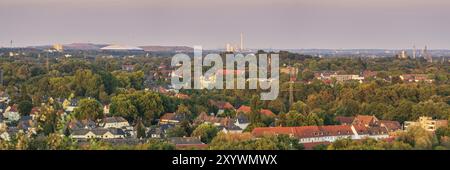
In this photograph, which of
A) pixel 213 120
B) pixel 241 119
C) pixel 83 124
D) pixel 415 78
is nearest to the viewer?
pixel 83 124

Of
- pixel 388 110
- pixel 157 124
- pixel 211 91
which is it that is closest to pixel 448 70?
pixel 211 91

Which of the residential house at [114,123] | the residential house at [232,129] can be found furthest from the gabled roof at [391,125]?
the residential house at [114,123]

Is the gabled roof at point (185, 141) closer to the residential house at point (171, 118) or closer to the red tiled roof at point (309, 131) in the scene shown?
the red tiled roof at point (309, 131)

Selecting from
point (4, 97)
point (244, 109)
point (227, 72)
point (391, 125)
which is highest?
point (227, 72)

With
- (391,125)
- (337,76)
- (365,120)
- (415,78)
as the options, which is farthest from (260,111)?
(337,76)

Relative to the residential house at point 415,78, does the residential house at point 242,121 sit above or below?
below

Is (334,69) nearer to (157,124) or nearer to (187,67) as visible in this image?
(187,67)

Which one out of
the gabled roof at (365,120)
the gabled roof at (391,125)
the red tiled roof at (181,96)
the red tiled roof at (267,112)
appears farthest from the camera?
the red tiled roof at (181,96)

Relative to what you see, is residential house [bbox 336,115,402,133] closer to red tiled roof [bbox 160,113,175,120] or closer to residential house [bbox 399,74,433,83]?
red tiled roof [bbox 160,113,175,120]

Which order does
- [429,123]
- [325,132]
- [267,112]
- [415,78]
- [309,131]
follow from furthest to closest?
[415,78]
[267,112]
[429,123]
[325,132]
[309,131]

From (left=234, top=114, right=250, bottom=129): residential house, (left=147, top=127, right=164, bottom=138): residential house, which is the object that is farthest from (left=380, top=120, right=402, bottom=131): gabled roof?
(left=147, top=127, right=164, bottom=138): residential house

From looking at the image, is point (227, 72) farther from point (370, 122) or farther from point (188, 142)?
point (188, 142)

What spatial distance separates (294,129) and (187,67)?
65.9ft
